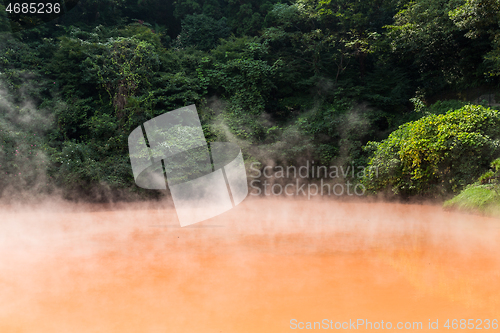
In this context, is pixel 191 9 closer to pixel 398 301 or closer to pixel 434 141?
pixel 434 141

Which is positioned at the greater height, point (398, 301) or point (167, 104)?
point (167, 104)

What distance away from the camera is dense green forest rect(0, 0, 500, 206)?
319 inches

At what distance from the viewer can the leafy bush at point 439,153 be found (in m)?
7.14

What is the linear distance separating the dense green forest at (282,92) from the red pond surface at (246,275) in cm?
226

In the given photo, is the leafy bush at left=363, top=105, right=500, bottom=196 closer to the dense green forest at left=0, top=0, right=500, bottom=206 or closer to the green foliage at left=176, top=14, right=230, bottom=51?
the dense green forest at left=0, top=0, right=500, bottom=206

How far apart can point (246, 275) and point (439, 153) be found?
593cm

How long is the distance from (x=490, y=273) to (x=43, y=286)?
4.39m

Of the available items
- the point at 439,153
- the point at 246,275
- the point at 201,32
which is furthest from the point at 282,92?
the point at 246,275

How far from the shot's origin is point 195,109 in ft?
35.7

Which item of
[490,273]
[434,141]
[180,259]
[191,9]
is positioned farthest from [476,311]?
[191,9]

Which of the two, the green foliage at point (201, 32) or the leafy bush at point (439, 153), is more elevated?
the green foliage at point (201, 32)

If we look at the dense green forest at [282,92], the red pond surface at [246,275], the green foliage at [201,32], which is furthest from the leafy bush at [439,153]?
the green foliage at [201,32]

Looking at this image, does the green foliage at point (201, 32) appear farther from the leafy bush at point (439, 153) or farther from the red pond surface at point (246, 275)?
the red pond surface at point (246, 275)

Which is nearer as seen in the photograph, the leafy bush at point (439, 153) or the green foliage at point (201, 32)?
the leafy bush at point (439, 153)
